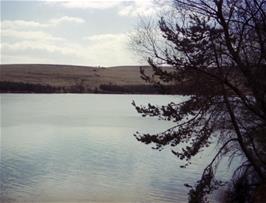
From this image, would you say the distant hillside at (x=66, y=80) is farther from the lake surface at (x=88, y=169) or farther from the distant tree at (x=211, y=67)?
the distant tree at (x=211, y=67)

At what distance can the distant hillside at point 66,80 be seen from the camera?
117812mm

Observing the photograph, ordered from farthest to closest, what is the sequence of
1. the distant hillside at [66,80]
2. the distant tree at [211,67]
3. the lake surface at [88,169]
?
1. the distant hillside at [66,80]
2. the lake surface at [88,169]
3. the distant tree at [211,67]

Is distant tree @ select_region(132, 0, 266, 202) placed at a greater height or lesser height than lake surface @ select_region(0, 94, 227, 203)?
greater

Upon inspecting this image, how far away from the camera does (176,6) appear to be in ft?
47.0

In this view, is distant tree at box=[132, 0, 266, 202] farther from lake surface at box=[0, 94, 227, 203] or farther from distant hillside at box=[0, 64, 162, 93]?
distant hillside at box=[0, 64, 162, 93]

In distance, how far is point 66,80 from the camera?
12850cm

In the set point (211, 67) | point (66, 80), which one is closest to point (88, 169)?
point (211, 67)

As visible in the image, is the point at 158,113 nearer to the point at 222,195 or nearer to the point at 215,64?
the point at 215,64

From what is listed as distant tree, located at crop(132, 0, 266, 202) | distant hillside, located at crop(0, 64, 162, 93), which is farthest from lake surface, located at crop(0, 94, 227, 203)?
distant hillside, located at crop(0, 64, 162, 93)

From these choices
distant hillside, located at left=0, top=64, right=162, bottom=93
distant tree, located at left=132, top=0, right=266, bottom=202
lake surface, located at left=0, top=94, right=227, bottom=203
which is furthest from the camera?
distant hillside, located at left=0, top=64, right=162, bottom=93

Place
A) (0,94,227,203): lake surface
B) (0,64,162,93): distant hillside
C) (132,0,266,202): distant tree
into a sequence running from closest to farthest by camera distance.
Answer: (132,0,266,202): distant tree → (0,94,227,203): lake surface → (0,64,162,93): distant hillside

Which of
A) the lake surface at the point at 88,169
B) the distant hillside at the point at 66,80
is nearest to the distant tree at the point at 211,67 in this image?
the lake surface at the point at 88,169

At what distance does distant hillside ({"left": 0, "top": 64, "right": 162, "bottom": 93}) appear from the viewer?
117812 mm

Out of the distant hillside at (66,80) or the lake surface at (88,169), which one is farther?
the distant hillside at (66,80)
